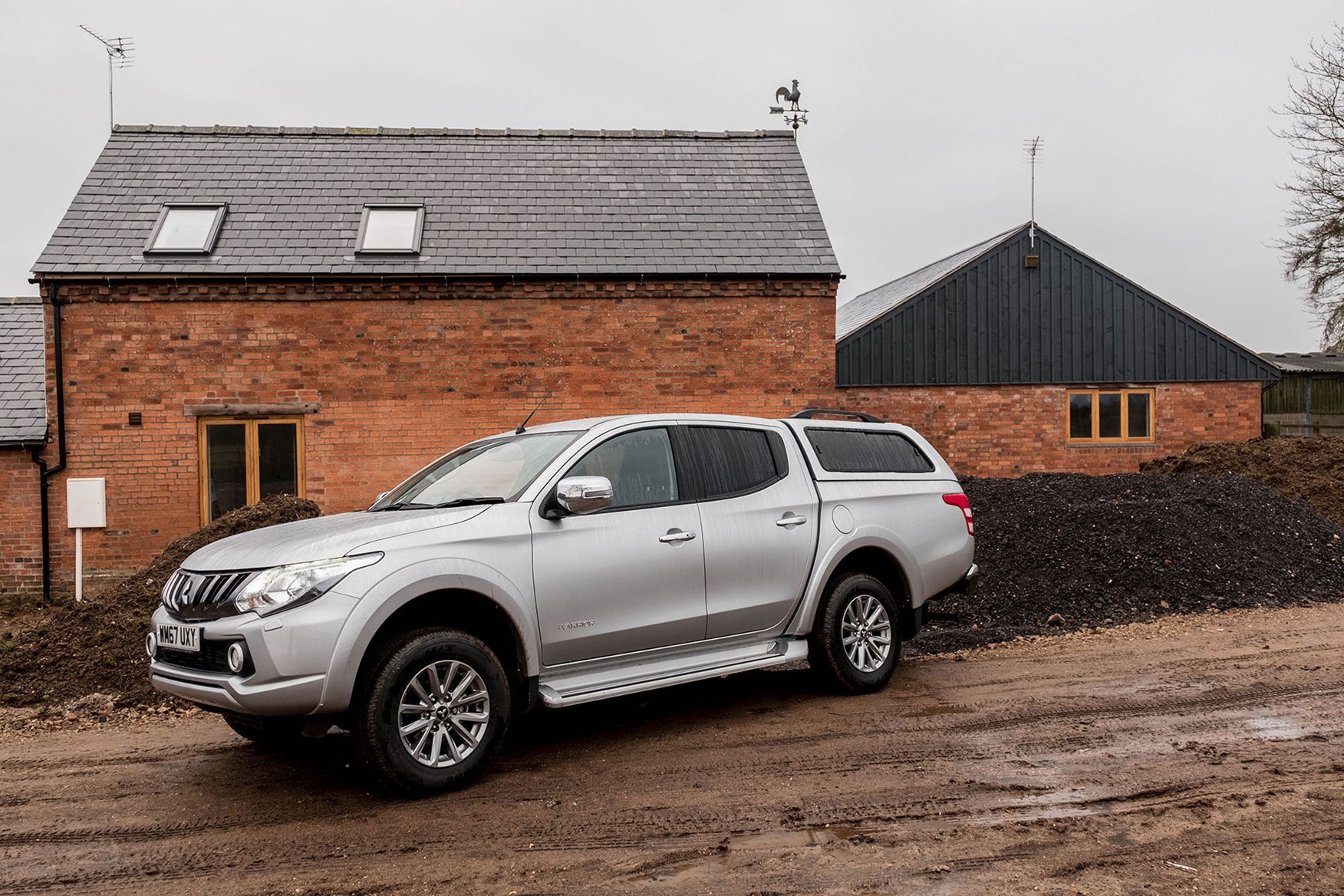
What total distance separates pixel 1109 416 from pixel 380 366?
11553mm

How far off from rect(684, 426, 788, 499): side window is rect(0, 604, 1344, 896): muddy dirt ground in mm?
1427

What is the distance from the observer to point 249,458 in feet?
42.1

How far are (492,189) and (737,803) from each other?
12270 mm

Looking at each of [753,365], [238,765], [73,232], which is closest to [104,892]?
[238,765]

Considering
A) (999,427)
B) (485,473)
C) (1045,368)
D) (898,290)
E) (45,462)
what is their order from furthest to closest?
(898,290) → (1045,368) → (999,427) → (45,462) → (485,473)

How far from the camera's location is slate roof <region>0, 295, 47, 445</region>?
12.6m

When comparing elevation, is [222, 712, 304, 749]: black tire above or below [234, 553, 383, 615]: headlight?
below

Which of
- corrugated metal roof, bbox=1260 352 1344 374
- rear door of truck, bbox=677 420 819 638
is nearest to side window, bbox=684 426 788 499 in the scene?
rear door of truck, bbox=677 420 819 638

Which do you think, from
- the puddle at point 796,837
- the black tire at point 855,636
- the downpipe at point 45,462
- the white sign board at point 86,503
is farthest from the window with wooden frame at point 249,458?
the puddle at point 796,837

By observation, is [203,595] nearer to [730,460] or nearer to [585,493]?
[585,493]

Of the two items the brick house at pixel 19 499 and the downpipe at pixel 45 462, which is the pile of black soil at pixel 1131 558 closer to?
the downpipe at pixel 45 462

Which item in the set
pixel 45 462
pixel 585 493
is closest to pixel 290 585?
pixel 585 493

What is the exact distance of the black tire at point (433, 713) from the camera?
4461mm

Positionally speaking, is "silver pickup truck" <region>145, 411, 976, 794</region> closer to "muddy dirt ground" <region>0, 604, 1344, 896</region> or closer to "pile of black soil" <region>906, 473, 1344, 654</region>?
"muddy dirt ground" <region>0, 604, 1344, 896</region>
